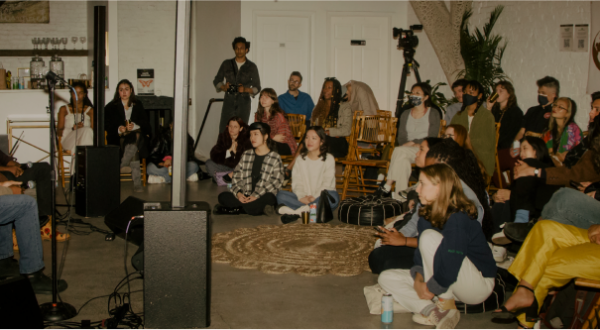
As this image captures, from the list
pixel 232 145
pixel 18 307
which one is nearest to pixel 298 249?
pixel 18 307

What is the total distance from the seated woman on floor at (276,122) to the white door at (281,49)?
222 cm

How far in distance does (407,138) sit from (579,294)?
159 inches

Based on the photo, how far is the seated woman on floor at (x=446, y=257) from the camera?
9.04 ft

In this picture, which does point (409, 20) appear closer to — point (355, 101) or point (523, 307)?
point (355, 101)

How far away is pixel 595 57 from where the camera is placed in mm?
6375

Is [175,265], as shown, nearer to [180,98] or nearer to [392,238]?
[180,98]

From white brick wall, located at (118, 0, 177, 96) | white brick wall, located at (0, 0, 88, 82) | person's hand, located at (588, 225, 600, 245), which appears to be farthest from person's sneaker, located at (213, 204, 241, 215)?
white brick wall, located at (0, 0, 88, 82)

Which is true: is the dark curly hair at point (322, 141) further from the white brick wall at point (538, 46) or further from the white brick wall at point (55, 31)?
the white brick wall at point (55, 31)

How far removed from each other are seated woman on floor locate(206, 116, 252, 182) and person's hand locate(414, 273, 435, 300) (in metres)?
4.05

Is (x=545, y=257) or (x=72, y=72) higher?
(x=72, y=72)

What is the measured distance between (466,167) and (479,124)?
2539mm

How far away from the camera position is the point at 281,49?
941cm

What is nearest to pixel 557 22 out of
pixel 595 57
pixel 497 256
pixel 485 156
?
pixel 595 57

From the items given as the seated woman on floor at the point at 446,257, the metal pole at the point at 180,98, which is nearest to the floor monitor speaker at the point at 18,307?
the metal pole at the point at 180,98
